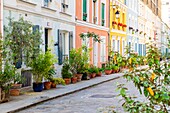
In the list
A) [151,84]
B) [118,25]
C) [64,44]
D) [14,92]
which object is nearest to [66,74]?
[64,44]

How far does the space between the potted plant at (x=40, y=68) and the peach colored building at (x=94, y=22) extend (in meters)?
8.96

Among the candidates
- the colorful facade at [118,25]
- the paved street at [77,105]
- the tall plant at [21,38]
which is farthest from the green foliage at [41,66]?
the colorful facade at [118,25]

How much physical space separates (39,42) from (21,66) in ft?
4.56

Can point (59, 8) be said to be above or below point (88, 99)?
above

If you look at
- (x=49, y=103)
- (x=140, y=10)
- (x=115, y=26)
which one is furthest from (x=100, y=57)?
(x=140, y=10)

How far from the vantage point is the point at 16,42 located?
1510cm

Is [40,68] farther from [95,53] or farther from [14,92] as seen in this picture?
[95,53]

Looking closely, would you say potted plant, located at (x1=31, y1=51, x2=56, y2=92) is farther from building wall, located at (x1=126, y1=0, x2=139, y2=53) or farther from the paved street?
building wall, located at (x1=126, y1=0, x2=139, y2=53)

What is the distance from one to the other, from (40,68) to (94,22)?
47.9 ft

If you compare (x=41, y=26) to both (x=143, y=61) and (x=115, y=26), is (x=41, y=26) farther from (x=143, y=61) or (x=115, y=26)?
(x=115, y=26)

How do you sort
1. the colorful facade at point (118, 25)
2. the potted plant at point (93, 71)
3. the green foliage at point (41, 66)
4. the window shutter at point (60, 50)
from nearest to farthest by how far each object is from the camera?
the green foliage at point (41, 66) < the window shutter at point (60, 50) < the potted plant at point (93, 71) < the colorful facade at point (118, 25)

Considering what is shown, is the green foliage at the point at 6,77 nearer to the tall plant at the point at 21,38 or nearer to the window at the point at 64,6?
the tall plant at the point at 21,38

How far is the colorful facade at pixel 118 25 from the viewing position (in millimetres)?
36234

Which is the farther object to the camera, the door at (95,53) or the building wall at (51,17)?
the door at (95,53)
